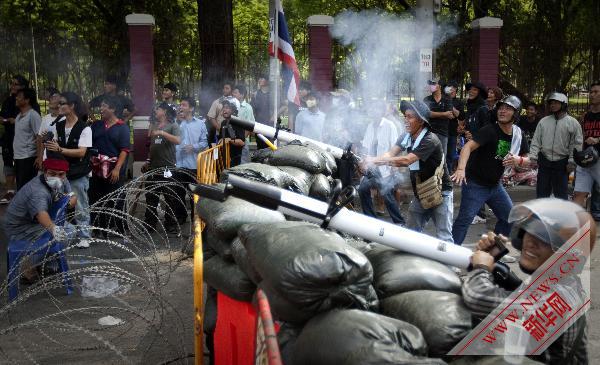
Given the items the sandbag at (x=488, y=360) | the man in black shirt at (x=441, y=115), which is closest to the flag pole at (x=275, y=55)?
the man in black shirt at (x=441, y=115)

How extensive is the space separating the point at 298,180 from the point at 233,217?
5.19 ft

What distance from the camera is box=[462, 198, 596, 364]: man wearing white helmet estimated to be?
2686 mm

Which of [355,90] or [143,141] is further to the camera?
[355,90]

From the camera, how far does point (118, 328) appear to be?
567 centimetres

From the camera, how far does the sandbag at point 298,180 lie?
5.52 meters

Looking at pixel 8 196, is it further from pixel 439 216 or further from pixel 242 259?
pixel 242 259

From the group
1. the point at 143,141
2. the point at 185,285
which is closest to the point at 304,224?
the point at 185,285

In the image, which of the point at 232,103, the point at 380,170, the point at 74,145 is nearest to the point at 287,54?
the point at 232,103

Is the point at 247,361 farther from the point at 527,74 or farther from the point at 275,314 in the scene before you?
the point at 527,74

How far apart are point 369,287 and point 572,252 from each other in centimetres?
87

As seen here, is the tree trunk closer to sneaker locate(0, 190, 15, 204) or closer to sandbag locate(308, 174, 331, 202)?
sneaker locate(0, 190, 15, 204)

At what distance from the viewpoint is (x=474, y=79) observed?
14352 millimetres

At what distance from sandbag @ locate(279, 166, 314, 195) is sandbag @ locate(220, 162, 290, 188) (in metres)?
0.04

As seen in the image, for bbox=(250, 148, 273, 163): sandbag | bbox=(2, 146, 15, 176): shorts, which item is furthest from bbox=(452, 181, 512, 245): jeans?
bbox=(2, 146, 15, 176): shorts
